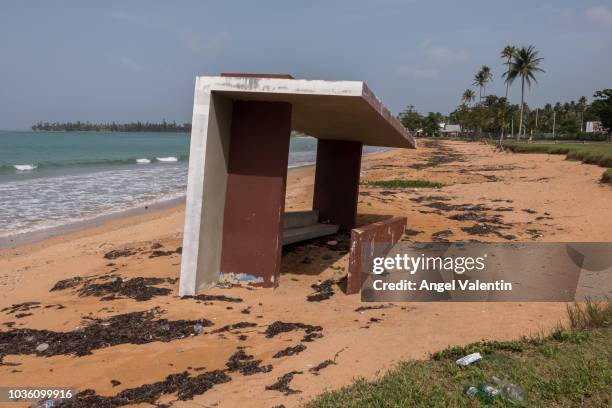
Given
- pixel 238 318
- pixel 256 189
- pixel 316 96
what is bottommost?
pixel 238 318

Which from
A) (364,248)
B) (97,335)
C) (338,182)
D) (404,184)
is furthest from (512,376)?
(404,184)

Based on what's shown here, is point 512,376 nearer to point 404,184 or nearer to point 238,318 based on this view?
point 238,318

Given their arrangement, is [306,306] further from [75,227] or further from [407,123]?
[407,123]

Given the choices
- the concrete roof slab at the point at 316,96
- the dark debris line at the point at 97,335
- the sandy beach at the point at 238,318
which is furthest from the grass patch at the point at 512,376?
the concrete roof slab at the point at 316,96

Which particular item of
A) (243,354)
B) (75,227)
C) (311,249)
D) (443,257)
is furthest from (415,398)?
(75,227)

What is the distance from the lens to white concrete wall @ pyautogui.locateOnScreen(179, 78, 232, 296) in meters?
6.83

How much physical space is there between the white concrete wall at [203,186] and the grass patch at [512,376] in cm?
339

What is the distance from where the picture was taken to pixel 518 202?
15.9 meters

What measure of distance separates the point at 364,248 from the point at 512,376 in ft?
11.8

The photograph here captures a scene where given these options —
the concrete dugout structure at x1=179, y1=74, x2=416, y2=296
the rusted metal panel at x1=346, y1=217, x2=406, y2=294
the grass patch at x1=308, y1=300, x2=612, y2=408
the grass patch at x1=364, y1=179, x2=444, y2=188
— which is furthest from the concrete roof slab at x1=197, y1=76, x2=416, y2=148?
the grass patch at x1=364, y1=179, x2=444, y2=188

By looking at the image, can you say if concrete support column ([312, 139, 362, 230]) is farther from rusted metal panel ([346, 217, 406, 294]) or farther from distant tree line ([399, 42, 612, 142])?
distant tree line ([399, 42, 612, 142])

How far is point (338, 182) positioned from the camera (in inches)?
490

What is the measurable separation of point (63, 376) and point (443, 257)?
589cm

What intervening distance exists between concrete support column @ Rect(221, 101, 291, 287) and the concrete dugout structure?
1cm
